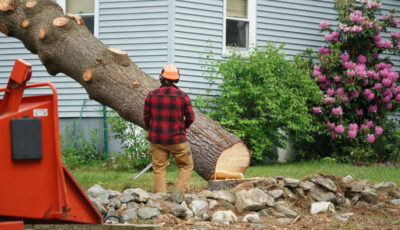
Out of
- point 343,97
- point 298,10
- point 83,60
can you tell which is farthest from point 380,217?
point 298,10

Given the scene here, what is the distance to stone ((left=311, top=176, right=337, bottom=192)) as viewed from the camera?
23.5 ft

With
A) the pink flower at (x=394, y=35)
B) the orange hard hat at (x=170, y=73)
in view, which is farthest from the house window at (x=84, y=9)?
the pink flower at (x=394, y=35)

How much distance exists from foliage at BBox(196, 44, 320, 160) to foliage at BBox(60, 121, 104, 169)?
2.57 meters

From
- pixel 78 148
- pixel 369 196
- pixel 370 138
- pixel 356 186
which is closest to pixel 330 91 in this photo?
pixel 370 138

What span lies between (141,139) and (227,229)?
6694 millimetres

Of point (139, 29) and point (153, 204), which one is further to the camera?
point (139, 29)

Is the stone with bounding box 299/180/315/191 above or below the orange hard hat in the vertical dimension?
below

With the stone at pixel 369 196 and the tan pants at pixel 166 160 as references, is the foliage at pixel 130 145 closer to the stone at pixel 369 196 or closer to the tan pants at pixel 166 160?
the tan pants at pixel 166 160

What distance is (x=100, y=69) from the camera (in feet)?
24.4

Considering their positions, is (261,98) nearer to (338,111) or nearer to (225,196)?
(338,111)

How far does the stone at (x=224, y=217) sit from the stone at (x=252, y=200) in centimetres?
41

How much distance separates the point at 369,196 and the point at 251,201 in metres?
1.90

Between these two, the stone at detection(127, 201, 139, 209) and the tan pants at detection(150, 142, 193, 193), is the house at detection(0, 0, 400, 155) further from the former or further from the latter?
the stone at detection(127, 201, 139, 209)

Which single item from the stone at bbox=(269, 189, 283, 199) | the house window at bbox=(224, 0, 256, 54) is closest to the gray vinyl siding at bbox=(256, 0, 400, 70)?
the house window at bbox=(224, 0, 256, 54)
